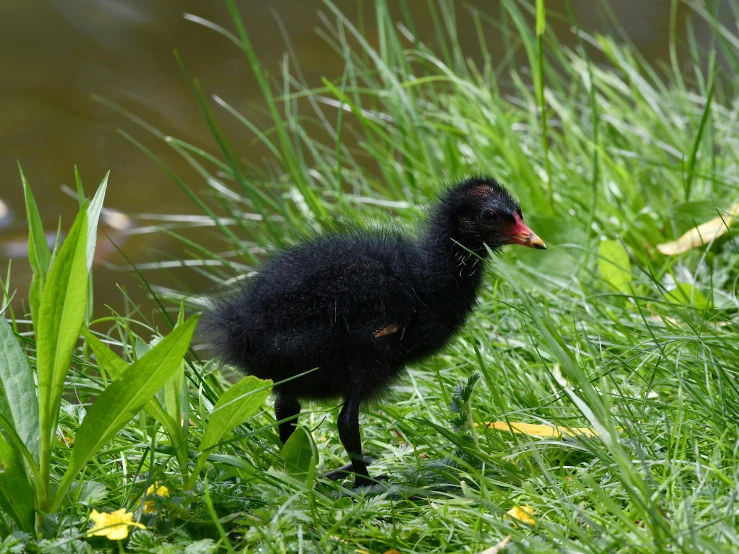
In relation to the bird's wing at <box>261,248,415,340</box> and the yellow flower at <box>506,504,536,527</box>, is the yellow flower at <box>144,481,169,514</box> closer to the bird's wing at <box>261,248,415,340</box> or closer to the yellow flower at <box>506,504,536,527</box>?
the bird's wing at <box>261,248,415,340</box>

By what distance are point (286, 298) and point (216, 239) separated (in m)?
3.09

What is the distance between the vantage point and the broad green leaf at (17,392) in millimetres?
2129

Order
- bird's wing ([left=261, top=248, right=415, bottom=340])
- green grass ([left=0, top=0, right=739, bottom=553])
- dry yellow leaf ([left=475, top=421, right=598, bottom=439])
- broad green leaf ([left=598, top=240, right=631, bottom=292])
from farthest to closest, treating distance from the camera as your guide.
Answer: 1. broad green leaf ([left=598, top=240, right=631, bottom=292])
2. dry yellow leaf ([left=475, top=421, right=598, bottom=439])
3. bird's wing ([left=261, top=248, right=415, bottom=340])
4. green grass ([left=0, top=0, right=739, bottom=553])

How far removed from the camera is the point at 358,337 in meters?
2.45

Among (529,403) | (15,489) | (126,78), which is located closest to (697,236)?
(529,403)

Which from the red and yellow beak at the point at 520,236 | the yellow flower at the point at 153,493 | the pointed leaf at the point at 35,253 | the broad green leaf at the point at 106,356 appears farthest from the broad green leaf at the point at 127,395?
the red and yellow beak at the point at 520,236

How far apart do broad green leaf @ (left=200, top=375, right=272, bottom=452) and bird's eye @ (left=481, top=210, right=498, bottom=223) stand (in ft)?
2.80

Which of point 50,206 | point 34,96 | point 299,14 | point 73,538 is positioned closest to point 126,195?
point 50,206

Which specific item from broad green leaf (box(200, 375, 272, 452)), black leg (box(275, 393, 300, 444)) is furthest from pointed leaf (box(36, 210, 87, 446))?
black leg (box(275, 393, 300, 444))

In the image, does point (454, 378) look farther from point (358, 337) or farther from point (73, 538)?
point (73, 538)

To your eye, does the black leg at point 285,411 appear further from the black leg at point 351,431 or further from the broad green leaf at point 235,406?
the broad green leaf at point 235,406

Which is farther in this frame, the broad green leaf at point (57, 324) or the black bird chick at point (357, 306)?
the black bird chick at point (357, 306)

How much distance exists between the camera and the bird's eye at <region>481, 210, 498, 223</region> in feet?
8.61

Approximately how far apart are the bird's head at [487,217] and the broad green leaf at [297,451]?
752mm
